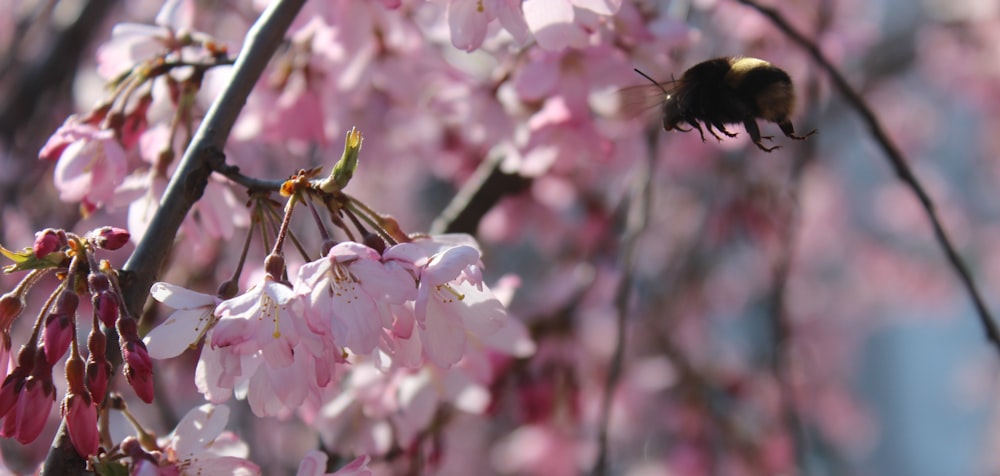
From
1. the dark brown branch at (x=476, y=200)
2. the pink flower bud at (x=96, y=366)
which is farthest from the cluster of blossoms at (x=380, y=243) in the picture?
the dark brown branch at (x=476, y=200)

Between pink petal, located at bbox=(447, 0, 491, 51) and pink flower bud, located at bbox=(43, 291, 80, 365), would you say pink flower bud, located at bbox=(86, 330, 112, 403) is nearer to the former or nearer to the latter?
pink flower bud, located at bbox=(43, 291, 80, 365)

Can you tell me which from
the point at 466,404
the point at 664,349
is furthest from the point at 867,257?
the point at 466,404

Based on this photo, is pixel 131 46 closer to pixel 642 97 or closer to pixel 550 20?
pixel 550 20

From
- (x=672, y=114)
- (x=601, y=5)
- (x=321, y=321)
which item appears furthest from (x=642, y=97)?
(x=321, y=321)

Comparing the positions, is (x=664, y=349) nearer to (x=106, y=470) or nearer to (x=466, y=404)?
(x=466, y=404)

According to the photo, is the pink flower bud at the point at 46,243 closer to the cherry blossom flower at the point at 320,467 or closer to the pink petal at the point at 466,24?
the cherry blossom flower at the point at 320,467

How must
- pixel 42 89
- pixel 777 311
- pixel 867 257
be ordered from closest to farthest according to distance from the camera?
pixel 777 311, pixel 42 89, pixel 867 257
